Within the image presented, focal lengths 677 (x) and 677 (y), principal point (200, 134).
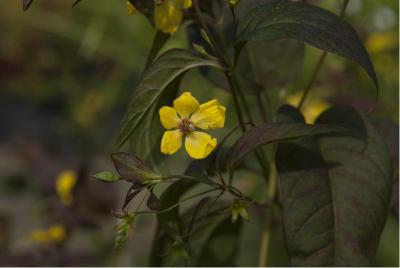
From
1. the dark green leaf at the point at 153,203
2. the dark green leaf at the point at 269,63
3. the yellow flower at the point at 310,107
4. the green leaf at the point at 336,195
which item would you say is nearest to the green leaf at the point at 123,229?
the dark green leaf at the point at 153,203

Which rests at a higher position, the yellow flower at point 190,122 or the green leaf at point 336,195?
the yellow flower at point 190,122

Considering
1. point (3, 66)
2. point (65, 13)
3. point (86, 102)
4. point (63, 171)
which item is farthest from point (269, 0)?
point (3, 66)

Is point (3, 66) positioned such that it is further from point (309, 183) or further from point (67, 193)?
point (309, 183)

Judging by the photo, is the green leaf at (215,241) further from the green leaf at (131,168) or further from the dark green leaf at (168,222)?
the green leaf at (131,168)

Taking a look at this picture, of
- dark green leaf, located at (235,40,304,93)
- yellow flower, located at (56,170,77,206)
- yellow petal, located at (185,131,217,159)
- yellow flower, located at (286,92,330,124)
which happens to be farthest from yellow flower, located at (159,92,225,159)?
yellow flower, located at (56,170,77,206)

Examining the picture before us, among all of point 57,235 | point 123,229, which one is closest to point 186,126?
point 123,229

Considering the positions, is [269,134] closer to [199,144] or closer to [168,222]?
[199,144]
